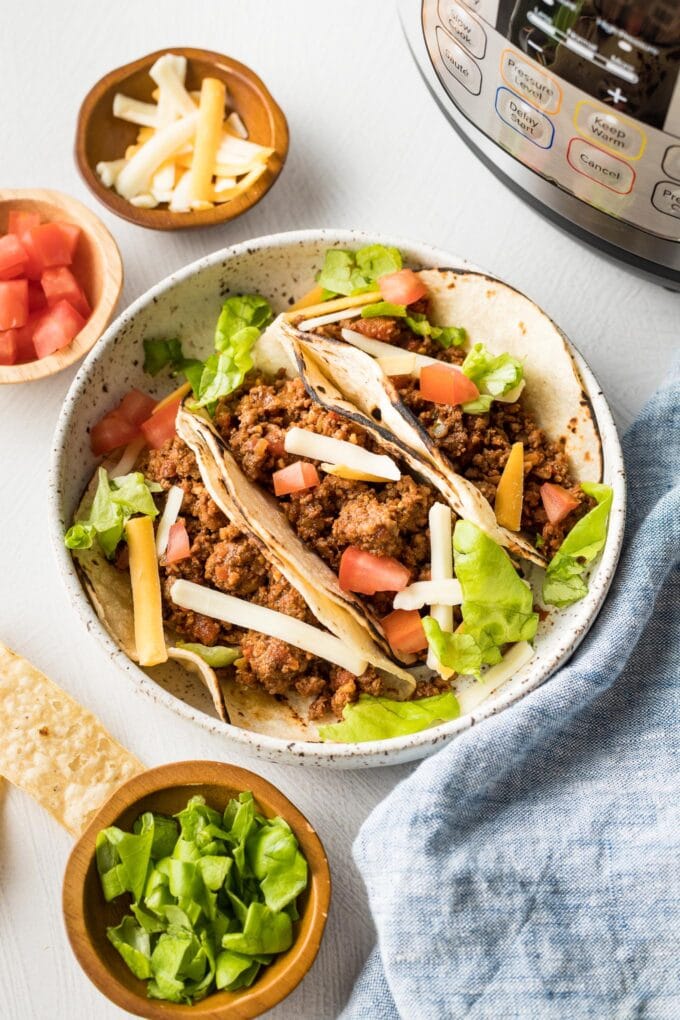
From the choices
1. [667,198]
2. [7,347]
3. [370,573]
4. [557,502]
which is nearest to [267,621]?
[370,573]

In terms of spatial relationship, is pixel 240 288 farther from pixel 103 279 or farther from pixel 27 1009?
pixel 27 1009

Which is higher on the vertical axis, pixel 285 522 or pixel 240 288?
pixel 240 288

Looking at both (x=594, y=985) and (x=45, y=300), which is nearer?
(x=594, y=985)

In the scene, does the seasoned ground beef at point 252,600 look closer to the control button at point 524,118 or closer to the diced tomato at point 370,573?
the diced tomato at point 370,573

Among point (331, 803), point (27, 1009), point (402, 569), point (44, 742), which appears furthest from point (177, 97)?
point (27, 1009)

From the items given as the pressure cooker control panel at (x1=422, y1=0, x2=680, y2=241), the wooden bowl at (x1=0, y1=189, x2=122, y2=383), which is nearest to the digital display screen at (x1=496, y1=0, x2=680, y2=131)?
the pressure cooker control panel at (x1=422, y1=0, x2=680, y2=241)

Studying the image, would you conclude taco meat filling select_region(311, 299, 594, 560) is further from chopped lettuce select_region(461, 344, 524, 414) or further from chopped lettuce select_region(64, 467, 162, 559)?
chopped lettuce select_region(64, 467, 162, 559)

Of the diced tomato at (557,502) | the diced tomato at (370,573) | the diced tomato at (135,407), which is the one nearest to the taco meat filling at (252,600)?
the diced tomato at (370,573)

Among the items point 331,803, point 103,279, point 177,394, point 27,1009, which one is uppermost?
point 103,279
